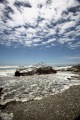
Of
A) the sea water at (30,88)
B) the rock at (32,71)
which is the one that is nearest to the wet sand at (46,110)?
the sea water at (30,88)

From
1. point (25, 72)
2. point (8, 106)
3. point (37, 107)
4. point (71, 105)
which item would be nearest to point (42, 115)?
point (37, 107)

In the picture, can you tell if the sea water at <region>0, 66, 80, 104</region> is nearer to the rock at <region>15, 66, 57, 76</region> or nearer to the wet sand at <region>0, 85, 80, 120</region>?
the wet sand at <region>0, 85, 80, 120</region>

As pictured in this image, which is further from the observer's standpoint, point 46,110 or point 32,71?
point 32,71

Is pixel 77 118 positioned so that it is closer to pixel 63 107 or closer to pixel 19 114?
pixel 63 107

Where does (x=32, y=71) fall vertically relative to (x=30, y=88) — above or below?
above

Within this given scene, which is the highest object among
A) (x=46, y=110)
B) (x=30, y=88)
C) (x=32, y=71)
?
(x=32, y=71)

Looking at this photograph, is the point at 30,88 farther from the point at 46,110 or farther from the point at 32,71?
the point at 32,71

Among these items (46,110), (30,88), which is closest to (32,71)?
(30,88)

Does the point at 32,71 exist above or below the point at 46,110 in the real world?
above

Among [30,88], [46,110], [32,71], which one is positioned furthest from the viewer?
[32,71]

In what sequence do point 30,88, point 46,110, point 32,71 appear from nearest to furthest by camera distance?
point 46,110, point 30,88, point 32,71

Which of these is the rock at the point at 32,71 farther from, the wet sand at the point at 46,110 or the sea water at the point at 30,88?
the wet sand at the point at 46,110

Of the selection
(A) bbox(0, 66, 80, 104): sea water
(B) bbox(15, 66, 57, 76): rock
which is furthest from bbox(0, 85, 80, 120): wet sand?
A: (B) bbox(15, 66, 57, 76): rock

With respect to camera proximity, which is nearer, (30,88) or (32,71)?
(30,88)
